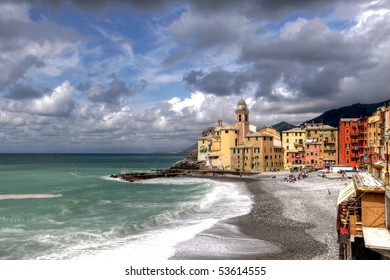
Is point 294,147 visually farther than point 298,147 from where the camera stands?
Yes

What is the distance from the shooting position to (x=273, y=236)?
26.9 m

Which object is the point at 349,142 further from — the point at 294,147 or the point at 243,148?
the point at 243,148

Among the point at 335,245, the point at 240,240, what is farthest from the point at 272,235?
the point at 335,245

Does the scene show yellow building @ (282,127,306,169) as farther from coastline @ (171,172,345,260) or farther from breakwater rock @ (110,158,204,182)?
coastline @ (171,172,345,260)

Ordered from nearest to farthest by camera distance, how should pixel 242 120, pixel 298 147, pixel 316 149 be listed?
1. pixel 316 149
2. pixel 298 147
3. pixel 242 120

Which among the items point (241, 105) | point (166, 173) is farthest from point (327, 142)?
point (166, 173)

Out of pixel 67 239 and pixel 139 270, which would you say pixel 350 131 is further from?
pixel 139 270

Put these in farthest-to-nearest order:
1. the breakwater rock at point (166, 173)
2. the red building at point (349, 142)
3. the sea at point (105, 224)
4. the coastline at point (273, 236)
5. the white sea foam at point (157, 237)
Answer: the breakwater rock at point (166, 173)
the red building at point (349, 142)
the sea at point (105, 224)
the white sea foam at point (157, 237)
the coastline at point (273, 236)

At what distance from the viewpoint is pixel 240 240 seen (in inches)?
1027

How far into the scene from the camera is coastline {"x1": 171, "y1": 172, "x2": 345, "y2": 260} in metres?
22.3

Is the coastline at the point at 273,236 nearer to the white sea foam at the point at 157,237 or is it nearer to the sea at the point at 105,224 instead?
the white sea foam at the point at 157,237

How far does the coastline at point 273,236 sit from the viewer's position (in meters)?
22.3

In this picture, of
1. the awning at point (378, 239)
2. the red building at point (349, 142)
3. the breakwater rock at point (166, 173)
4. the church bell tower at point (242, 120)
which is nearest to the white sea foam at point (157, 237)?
the awning at point (378, 239)

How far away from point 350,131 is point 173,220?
69.3 metres
